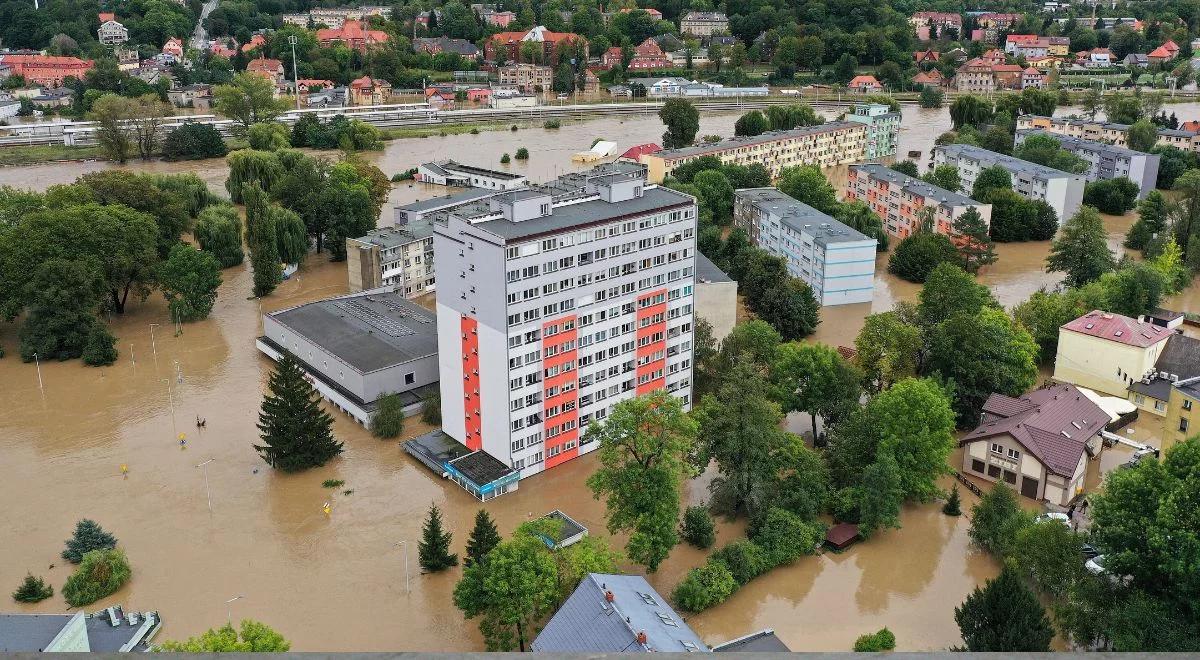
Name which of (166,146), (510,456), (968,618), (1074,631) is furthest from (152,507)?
(166,146)

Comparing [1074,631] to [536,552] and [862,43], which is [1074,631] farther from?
[862,43]

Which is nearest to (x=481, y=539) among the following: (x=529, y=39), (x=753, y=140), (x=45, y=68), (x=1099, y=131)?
(x=753, y=140)

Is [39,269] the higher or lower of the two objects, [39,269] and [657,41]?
the lower

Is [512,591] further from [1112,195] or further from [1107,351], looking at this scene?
[1112,195]

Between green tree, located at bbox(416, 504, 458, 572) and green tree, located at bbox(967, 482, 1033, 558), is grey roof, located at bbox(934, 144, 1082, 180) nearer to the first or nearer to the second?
green tree, located at bbox(967, 482, 1033, 558)

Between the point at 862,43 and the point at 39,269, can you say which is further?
the point at 862,43

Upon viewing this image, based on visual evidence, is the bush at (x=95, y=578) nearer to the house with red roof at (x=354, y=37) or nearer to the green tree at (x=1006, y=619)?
the green tree at (x=1006, y=619)

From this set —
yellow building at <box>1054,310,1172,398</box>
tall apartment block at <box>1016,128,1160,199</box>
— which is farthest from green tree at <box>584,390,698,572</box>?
tall apartment block at <box>1016,128,1160,199</box>
